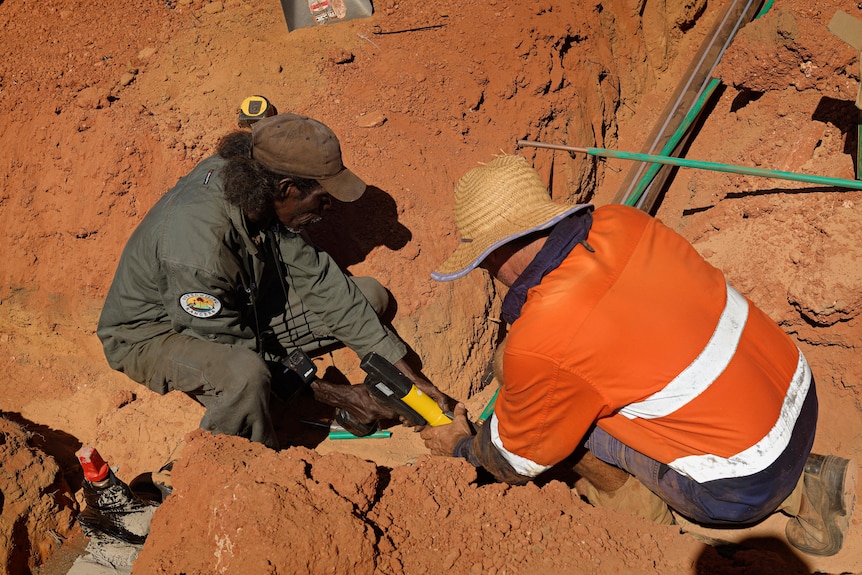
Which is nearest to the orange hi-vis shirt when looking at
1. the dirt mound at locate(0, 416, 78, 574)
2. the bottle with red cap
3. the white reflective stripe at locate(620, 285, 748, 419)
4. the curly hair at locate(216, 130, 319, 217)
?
the white reflective stripe at locate(620, 285, 748, 419)

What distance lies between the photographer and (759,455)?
2199 mm

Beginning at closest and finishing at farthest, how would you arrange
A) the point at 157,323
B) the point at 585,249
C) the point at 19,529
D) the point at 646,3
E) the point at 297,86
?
the point at 585,249 < the point at 19,529 < the point at 157,323 < the point at 297,86 < the point at 646,3

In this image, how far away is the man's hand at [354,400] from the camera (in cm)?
336

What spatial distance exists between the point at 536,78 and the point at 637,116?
1215 millimetres

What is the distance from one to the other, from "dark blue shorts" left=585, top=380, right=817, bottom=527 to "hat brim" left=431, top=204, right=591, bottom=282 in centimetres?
96

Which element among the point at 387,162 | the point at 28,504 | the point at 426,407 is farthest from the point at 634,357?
the point at 28,504

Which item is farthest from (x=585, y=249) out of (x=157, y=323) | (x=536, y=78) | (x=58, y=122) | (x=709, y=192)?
(x=58, y=122)

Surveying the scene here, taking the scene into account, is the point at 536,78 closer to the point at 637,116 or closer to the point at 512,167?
the point at 637,116

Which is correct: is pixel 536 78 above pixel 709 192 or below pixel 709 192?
above

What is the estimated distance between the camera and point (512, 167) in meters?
2.43

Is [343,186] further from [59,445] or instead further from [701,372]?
[59,445]

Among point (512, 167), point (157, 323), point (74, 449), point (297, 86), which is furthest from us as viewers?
point (297, 86)

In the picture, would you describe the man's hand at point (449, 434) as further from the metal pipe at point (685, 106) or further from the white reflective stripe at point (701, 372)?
the metal pipe at point (685, 106)

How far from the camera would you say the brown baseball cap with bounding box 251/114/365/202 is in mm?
2844
